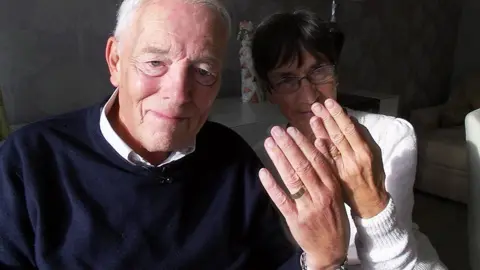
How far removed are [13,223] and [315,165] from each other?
553mm

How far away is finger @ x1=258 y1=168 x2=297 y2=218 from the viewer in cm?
90

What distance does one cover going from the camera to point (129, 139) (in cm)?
105

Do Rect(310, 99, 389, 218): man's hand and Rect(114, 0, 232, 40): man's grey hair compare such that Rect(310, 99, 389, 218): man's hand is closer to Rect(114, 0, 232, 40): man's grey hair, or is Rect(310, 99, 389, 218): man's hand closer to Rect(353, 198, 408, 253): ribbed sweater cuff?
Rect(353, 198, 408, 253): ribbed sweater cuff

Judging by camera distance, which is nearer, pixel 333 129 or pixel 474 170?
pixel 333 129

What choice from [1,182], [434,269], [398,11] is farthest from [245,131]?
[398,11]

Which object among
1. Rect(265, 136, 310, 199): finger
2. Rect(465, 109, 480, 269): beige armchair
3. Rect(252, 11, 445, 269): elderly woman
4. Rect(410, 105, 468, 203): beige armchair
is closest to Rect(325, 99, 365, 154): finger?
Rect(265, 136, 310, 199): finger

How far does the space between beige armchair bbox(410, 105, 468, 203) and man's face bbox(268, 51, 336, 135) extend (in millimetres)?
1974

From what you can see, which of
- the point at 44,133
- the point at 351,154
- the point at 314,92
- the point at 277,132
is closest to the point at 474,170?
the point at 314,92

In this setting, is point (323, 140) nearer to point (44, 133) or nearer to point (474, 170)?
point (44, 133)

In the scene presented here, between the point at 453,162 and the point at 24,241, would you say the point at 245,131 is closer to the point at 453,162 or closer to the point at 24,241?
the point at 24,241

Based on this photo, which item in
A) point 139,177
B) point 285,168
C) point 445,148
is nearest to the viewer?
point 285,168

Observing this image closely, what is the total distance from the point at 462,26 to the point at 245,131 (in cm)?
301

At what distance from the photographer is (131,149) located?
1011mm

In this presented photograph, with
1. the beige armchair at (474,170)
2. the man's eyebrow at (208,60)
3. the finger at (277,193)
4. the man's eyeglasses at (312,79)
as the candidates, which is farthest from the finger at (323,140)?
the beige armchair at (474,170)
